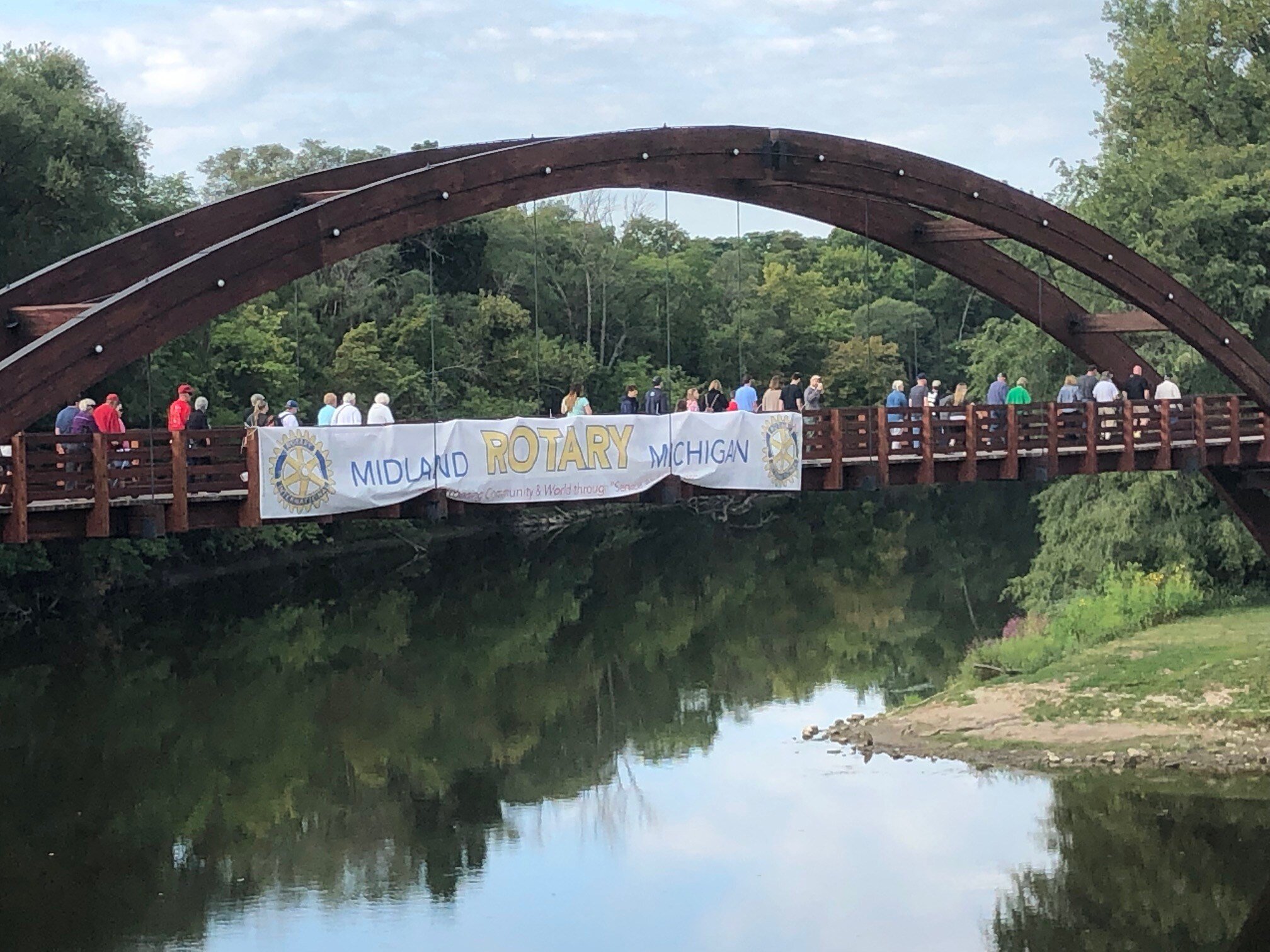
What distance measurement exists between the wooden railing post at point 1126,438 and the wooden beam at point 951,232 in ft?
10.7

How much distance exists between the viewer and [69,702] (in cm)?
3016

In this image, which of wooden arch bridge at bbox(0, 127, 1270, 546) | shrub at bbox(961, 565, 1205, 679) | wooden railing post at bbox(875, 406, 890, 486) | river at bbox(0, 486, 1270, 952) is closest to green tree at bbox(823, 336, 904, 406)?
river at bbox(0, 486, 1270, 952)

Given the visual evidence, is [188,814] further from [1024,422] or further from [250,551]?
[250,551]

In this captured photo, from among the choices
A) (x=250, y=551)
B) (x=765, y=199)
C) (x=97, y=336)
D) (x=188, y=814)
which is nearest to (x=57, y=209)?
(x=250, y=551)

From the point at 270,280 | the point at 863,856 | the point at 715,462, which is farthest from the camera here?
the point at 863,856

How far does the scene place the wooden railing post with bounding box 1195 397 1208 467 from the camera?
1006 inches

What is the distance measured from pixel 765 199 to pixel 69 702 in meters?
16.7

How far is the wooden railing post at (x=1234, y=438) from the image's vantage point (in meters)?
26.2

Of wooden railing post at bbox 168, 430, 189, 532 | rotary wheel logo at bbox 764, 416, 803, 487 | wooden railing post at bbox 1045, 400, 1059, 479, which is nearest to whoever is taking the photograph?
wooden railing post at bbox 168, 430, 189, 532

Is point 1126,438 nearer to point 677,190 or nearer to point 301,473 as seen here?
point 677,190

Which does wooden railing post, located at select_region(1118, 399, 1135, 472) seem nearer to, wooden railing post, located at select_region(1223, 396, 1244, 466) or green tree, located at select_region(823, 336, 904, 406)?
wooden railing post, located at select_region(1223, 396, 1244, 466)

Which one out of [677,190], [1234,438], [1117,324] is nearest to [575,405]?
[677,190]

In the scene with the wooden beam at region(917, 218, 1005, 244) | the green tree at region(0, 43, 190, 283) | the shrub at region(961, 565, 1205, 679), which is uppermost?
the green tree at region(0, 43, 190, 283)

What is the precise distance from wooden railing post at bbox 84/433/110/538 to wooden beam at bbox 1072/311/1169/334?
16949mm
